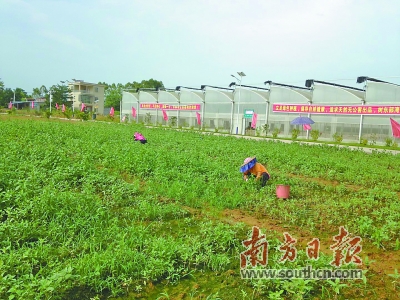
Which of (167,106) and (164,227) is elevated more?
(167,106)

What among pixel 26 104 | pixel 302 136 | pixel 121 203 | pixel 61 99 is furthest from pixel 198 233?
pixel 26 104

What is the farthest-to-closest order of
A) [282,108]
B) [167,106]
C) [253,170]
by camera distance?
[167,106]
[282,108]
[253,170]

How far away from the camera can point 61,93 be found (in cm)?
5375

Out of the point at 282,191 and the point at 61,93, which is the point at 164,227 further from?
the point at 61,93

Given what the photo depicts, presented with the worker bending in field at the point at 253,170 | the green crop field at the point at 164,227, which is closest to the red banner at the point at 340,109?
the green crop field at the point at 164,227

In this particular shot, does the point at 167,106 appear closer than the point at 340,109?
No

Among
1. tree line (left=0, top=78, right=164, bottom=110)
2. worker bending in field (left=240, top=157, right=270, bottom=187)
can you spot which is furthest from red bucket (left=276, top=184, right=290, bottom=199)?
tree line (left=0, top=78, right=164, bottom=110)

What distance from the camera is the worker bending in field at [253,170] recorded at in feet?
22.9

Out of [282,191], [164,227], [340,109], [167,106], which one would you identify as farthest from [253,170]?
[167,106]

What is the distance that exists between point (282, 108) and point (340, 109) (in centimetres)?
512

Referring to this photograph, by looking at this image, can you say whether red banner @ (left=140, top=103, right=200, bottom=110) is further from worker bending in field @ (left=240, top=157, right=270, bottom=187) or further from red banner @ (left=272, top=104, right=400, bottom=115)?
worker bending in field @ (left=240, top=157, right=270, bottom=187)

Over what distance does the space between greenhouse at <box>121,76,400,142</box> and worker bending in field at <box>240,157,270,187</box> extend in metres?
19.4

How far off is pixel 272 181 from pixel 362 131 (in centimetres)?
1965

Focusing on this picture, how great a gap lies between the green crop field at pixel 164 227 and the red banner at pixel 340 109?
16.8m
